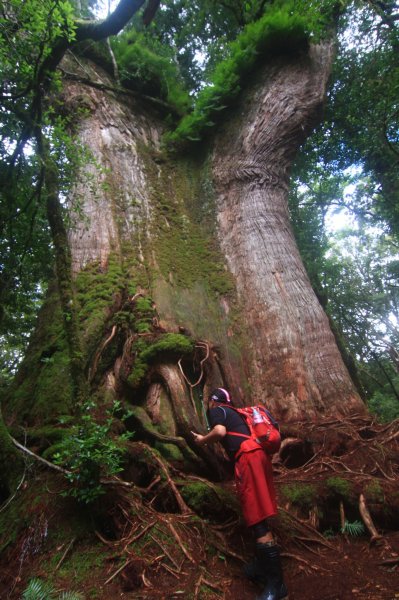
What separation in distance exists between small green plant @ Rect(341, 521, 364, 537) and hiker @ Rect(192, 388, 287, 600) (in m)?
0.87

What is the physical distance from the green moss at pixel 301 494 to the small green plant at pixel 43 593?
1950 millimetres

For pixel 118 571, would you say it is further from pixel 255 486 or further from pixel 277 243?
pixel 277 243

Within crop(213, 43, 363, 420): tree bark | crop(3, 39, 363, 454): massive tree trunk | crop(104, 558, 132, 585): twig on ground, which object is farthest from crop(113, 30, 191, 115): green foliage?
crop(104, 558, 132, 585): twig on ground

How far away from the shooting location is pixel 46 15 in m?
3.61

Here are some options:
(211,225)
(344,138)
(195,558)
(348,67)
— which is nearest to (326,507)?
(195,558)

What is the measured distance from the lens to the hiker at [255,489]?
2418 mm

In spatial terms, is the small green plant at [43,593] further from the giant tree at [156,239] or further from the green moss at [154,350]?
the green moss at [154,350]

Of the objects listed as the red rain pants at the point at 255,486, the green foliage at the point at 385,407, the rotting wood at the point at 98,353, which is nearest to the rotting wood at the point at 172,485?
the red rain pants at the point at 255,486

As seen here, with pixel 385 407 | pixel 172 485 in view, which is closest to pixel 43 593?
pixel 172 485

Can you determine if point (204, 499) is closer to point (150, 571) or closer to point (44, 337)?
point (150, 571)

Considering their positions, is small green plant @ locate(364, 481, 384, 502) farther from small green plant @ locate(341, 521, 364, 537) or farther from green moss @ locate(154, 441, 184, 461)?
green moss @ locate(154, 441, 184, 461)

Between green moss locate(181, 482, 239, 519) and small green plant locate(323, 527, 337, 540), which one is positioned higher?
green moss locate(181, 482, 239, 519)

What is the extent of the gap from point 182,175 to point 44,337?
4.61 meters

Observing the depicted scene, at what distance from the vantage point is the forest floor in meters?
2.30
